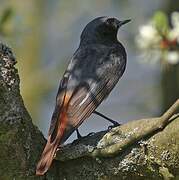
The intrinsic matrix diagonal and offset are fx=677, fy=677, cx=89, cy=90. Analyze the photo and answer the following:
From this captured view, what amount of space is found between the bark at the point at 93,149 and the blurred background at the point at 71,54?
292 cm

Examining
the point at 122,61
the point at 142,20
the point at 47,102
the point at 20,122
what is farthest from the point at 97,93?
the point at 47,102

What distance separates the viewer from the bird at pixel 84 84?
358 cm

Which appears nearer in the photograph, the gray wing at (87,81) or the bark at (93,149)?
the bark at (93,149)

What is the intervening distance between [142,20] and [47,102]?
1510mm

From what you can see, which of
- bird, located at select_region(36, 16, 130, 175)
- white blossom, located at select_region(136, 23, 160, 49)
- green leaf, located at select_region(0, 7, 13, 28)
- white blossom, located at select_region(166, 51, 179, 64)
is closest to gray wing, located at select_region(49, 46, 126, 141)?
bird, located at select_region(36, 16, 130, 175)

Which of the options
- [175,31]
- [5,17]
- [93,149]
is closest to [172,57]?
[175,31]

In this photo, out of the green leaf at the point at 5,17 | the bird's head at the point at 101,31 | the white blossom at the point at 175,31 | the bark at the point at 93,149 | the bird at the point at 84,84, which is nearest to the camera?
the bark at the point at 93,149

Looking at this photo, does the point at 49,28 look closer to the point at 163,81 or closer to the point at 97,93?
the point at 163,81

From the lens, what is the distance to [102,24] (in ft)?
17.3

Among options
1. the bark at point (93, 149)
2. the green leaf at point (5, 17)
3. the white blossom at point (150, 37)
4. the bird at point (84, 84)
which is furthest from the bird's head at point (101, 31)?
the bark at point (93, 149)

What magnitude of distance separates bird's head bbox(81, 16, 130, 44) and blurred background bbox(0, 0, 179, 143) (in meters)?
1.09

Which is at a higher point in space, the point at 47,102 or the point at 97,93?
the point at 47,102

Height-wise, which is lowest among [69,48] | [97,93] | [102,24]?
[97,93]

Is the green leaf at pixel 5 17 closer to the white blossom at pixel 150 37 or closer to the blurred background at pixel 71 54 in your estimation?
the white blossom at pixel 150 37
